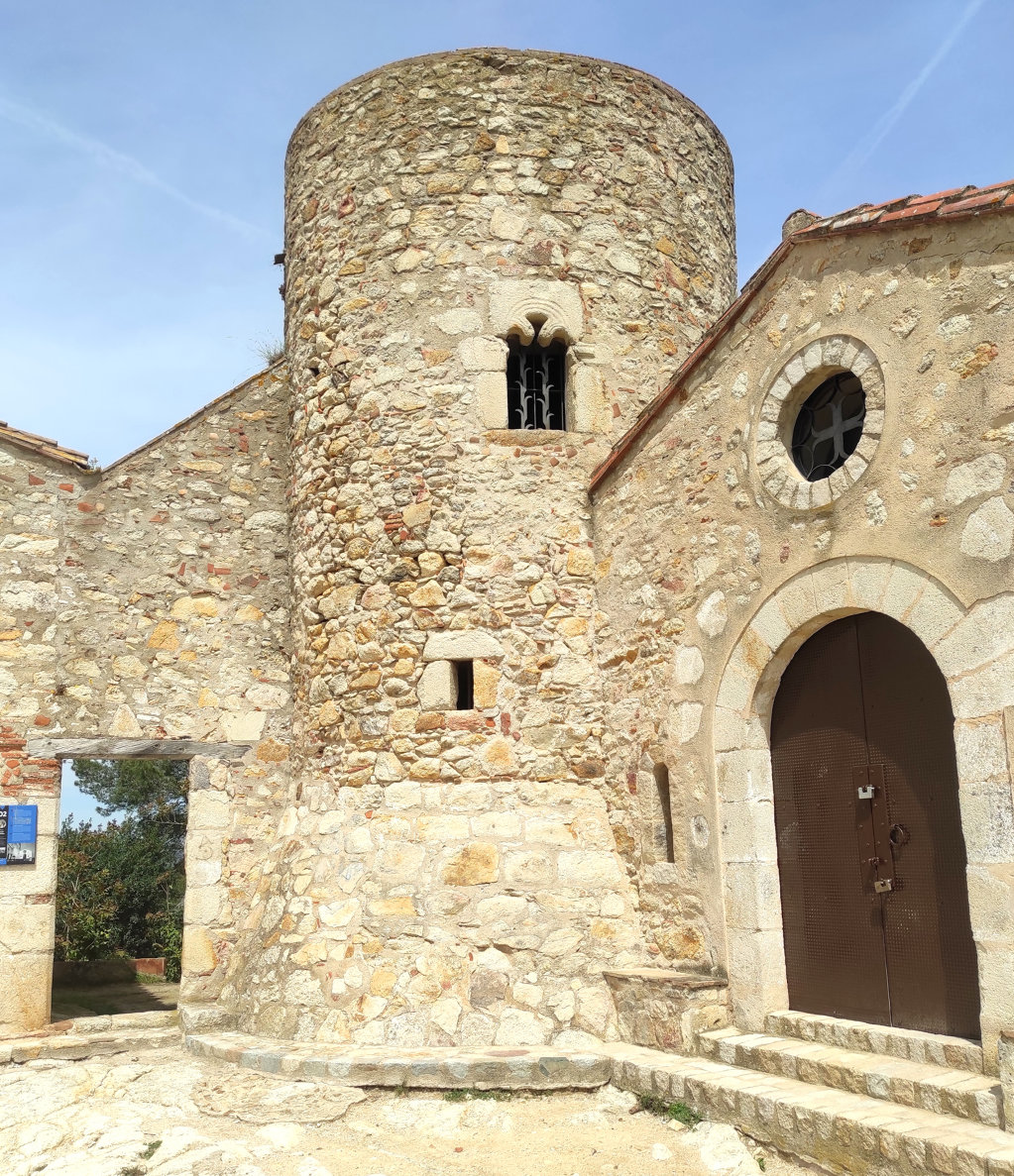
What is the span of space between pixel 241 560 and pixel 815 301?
4720mm

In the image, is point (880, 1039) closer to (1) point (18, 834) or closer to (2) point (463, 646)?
(2) point (463, 646)

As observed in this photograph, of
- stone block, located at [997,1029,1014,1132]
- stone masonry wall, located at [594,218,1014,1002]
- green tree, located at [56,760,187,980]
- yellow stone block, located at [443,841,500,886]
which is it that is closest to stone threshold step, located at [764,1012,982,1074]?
stone block, located at [997,1029,1014,1132]

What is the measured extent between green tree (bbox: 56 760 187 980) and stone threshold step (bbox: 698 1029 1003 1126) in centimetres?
840

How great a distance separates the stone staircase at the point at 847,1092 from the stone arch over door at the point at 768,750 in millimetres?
246

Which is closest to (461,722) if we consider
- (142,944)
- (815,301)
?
(815,301)

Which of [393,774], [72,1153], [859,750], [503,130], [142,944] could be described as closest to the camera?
[72,1153]

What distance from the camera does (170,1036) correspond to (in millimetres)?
7648

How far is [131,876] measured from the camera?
15547mm

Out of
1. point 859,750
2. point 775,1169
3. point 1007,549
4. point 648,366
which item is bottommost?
point 775,1169

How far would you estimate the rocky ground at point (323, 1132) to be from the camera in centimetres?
521

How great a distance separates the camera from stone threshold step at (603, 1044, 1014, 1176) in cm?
435

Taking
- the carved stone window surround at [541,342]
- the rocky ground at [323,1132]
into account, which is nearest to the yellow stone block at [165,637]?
the carved stone window surround at [541,342]

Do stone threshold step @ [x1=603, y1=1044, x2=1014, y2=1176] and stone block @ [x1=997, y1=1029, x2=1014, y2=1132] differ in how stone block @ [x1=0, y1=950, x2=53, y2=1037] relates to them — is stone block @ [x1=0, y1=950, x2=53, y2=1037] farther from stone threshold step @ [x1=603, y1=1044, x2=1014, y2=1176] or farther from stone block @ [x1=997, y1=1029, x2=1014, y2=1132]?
stone block @ [x1=997, y1=1029, x2=1014, y2=1132]

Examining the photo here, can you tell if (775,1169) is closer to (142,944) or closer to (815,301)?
(815,301)
